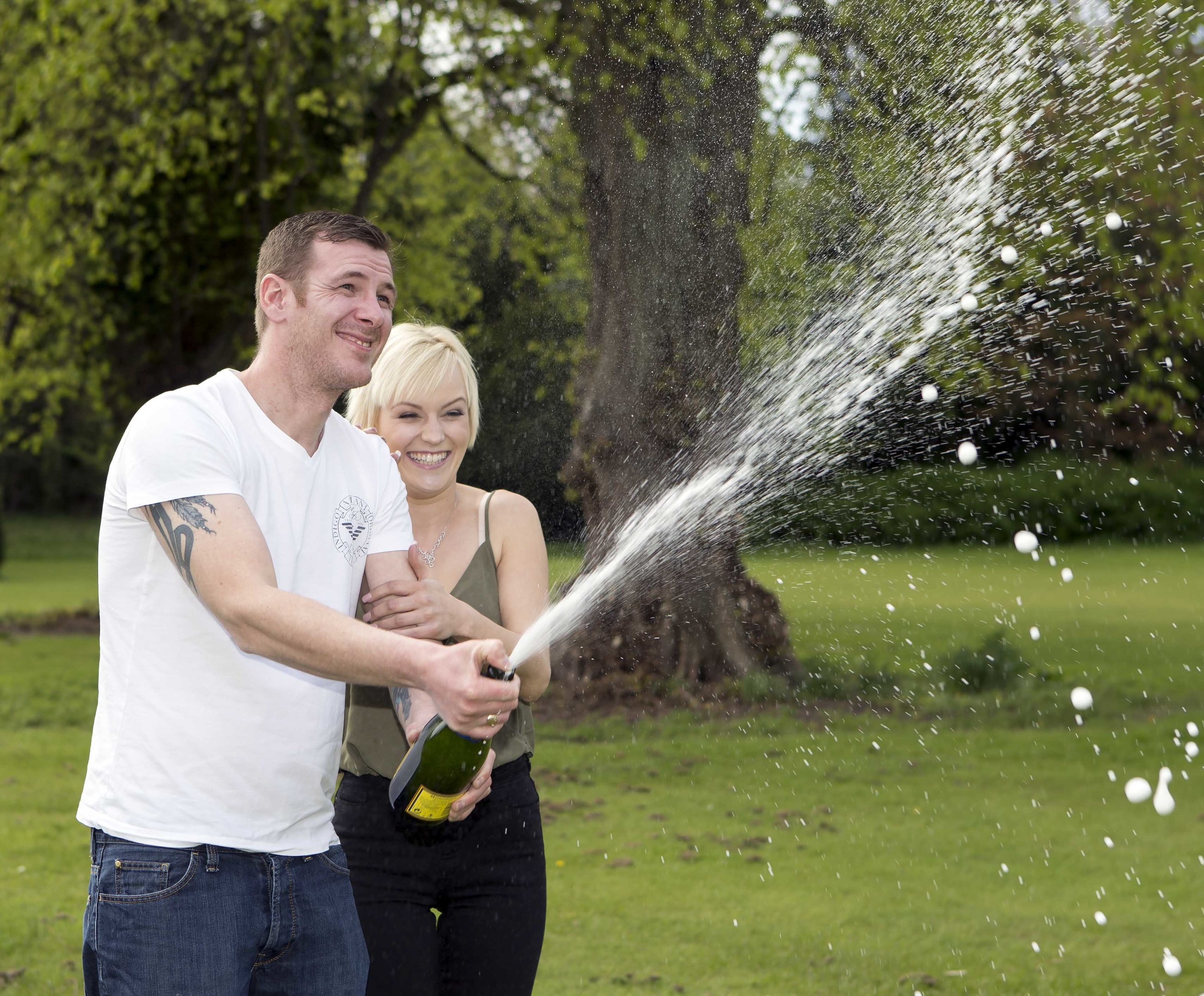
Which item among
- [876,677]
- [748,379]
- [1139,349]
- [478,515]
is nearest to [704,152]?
[748,379]

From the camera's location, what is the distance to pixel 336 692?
2693 mm

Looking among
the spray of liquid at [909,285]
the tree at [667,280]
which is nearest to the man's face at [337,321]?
the spray of liquid at [909,285]

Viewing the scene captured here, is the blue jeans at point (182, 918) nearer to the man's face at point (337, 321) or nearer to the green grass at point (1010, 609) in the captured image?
the man's face at point (337, 321)

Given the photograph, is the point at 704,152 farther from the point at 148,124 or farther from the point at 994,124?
the point at 148,124

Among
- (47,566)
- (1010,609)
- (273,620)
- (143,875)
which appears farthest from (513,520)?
(47,566)

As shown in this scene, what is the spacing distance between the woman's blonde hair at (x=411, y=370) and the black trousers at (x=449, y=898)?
3.40 ft

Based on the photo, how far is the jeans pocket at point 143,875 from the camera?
241 centimetres

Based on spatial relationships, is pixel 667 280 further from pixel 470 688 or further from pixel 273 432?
pixel 470 688

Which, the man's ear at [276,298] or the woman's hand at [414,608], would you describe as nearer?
the man's ear at [276,298]

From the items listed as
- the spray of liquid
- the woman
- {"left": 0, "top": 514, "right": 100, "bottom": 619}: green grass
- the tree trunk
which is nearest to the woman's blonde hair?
the woman

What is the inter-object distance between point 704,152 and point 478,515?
795 cm

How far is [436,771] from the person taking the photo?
2.81m

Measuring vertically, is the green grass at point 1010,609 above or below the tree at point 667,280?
below

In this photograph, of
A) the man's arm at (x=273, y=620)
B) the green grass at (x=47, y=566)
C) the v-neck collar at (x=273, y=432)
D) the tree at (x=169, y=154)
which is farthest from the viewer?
the green grass at (x=47, y=566)
